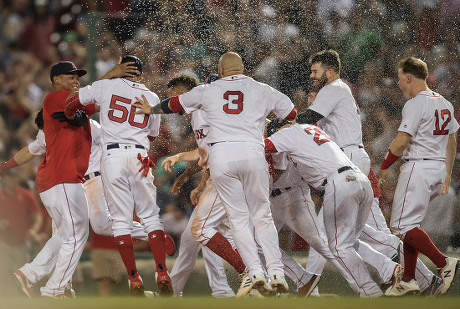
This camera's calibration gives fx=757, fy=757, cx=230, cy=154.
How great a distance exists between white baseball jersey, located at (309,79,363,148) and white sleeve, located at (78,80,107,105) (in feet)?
5.79

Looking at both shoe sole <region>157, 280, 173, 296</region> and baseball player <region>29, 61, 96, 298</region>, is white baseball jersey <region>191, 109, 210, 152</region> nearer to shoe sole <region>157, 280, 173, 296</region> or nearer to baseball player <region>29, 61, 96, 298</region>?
baseball player <region>29, 61, 96, 298</region>

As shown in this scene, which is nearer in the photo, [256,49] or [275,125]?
[275,125]

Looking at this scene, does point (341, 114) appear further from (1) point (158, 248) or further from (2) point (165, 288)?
(2) point (165, 288)

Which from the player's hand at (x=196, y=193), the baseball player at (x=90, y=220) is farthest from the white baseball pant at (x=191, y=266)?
the player's hand at (x=196, y=193)

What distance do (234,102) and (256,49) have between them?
9.86ft

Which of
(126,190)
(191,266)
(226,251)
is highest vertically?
(126,190)

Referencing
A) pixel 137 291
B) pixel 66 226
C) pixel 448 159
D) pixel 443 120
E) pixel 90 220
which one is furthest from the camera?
pixel 90 220

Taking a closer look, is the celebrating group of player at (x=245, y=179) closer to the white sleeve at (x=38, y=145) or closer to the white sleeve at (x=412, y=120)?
the white sleeve at (x=412, y=120)

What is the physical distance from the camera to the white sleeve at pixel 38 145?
21.3ft

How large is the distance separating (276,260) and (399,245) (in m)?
1.76

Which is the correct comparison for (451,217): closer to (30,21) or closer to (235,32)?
(235,32)

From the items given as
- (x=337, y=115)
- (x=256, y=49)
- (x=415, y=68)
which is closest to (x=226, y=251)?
(x=337, y=115)

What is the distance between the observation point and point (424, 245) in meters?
5.70

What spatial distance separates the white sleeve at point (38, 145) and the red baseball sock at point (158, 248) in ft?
4.74
